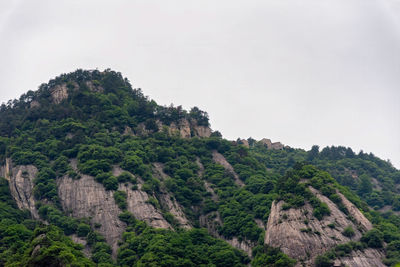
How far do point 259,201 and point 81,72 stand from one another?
79.0 meters

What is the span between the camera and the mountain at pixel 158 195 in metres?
78.8

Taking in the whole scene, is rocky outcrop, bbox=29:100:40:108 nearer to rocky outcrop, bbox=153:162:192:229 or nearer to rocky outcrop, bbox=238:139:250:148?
rocky outcrop, bbox=153:162:192:229

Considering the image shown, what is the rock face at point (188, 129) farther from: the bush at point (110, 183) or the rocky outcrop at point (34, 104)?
the bush at point (110, 183)

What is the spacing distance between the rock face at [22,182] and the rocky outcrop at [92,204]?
18.3 feet

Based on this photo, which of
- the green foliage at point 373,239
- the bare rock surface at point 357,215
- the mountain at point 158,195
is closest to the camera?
the mountain at point 158,195

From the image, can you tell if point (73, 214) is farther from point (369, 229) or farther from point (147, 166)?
point (369, 229)

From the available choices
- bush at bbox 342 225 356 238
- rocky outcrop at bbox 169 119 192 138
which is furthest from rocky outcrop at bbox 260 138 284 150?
bush at bbox 342 225 356 238

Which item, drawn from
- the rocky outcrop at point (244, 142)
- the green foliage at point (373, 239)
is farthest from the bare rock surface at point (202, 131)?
the green foliage at point (373, 239)

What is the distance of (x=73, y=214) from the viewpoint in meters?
93.1

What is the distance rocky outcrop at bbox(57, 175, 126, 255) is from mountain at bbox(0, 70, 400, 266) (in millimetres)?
229

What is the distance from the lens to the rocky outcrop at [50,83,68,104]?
13688 centimetres

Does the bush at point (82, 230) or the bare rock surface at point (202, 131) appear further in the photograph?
the bare rock surface at point (202, 131)

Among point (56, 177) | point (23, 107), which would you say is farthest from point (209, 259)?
point (23, 107)

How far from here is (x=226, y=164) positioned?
125m
